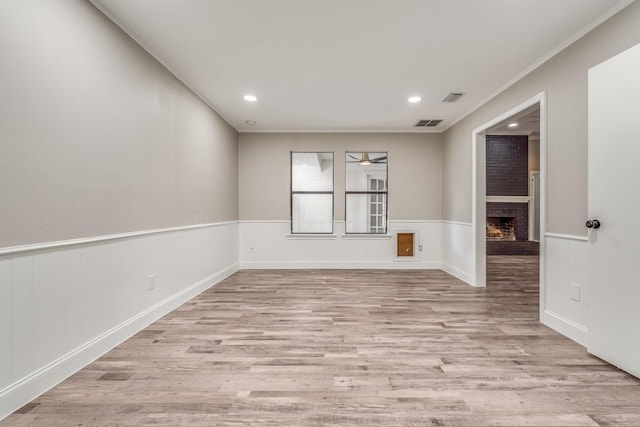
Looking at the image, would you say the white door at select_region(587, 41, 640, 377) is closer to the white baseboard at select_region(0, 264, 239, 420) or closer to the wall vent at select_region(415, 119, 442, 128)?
the wall vent at select_region(415, 119, 442, 128)

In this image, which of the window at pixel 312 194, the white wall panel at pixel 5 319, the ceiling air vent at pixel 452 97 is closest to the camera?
the white wall panel at pixel 5 319

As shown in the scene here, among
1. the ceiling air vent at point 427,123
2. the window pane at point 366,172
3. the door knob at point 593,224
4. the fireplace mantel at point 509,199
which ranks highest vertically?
the ceiling air vent at point 427,123

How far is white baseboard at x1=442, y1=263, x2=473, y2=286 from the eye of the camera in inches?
183

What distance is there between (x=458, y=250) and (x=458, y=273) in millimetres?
364

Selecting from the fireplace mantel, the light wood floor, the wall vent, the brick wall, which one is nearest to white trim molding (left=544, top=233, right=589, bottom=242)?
the light wood floor

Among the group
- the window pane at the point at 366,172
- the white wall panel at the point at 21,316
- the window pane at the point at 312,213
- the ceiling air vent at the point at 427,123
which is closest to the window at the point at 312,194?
the window pane at the point at 312,213

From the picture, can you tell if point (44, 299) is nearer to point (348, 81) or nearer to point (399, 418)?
point (399, 418)

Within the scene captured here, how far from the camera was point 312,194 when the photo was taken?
19.6 feet

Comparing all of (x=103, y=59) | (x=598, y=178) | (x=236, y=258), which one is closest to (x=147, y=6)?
(x=103, y=59)

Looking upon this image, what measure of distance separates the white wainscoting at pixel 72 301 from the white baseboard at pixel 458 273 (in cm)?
394

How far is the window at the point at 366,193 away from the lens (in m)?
6.02

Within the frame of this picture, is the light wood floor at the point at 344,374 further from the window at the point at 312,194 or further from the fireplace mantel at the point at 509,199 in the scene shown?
the fireplace mantel at the point at 509,199

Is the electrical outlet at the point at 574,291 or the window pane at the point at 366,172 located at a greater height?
the window pane at the point at 366,172

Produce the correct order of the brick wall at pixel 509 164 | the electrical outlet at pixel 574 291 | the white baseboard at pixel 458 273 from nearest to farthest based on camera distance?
the electrical outlet at pixel 574 291 → the white baseboard at pixel 458 273 → the brick wall at pixel 509 164
